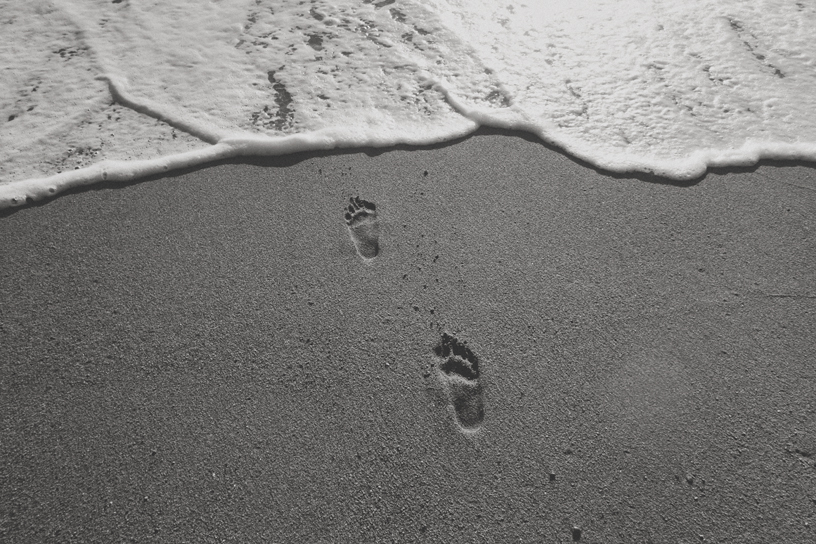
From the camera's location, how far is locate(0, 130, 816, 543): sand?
172cm

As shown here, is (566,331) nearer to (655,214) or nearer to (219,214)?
(655,214)

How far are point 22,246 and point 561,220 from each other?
8.02ft

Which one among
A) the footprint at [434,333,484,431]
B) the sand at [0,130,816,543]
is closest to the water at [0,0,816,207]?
the sand at [0,130,816,543]

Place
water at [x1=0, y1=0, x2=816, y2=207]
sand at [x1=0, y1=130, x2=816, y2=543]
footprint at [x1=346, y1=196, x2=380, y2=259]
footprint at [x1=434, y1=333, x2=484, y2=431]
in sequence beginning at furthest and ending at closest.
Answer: water at [x1=0, y1=0, x2=816, y2=207] → footprint at [x1=346, y1=196, x2=380, y2=259] → footprint at [x1=434, y1=333, x2=484, y2=431] → sand at [x1=0, y1=130, x2=816, y2=543]

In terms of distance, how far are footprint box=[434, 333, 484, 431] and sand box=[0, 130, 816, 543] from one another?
0.01m

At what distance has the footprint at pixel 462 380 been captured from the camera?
1.93m

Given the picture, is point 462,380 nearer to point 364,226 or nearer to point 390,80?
point 364,226

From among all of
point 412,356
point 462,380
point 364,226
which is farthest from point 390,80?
Answer: point 462,380

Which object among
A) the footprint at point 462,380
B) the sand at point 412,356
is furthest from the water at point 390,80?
the footprint at point 462,380

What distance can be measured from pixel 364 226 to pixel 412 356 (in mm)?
745

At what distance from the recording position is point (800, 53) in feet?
12.1

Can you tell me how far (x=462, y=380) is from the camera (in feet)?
6.65

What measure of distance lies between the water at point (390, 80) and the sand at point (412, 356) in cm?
27

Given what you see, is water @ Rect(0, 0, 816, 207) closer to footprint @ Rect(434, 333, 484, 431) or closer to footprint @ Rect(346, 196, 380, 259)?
footprint @ Rect(346, 196, 380, 259)
